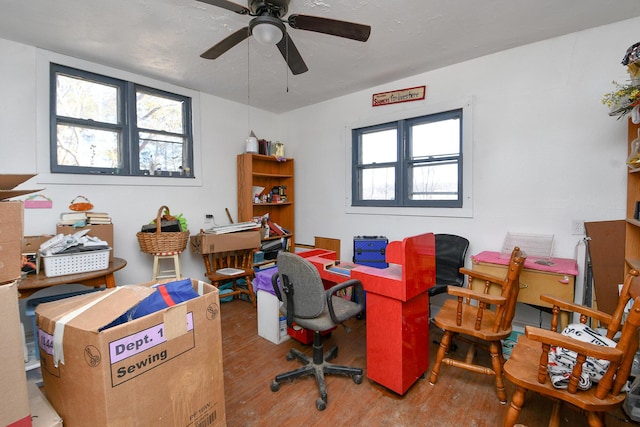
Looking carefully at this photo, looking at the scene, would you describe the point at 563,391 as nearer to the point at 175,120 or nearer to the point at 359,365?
the point at 359,365

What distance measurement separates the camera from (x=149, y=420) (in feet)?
3.37

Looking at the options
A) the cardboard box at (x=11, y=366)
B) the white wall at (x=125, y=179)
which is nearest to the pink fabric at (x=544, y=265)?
the cardboard box at (x=11, y=366)

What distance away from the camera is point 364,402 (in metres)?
1.85

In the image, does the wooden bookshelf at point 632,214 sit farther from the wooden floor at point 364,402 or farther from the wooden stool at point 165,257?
the wooden stool at point 165,257

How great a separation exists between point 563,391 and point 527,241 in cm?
171

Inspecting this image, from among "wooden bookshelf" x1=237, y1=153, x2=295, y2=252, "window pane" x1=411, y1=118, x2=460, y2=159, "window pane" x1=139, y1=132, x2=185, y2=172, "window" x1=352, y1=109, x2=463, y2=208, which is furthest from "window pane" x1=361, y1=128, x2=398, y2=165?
"window pane" x1=139, y1=132, x2=185, y2=172

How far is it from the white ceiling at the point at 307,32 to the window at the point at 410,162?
61cm

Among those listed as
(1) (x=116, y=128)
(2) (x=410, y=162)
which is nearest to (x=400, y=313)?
(2) (x=410, y=162)

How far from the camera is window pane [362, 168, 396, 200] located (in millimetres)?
3604

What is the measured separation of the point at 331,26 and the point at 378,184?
2150 mm

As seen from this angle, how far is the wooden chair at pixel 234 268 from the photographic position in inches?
135

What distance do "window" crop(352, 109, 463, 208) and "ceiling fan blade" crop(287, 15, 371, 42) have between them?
5.40ft

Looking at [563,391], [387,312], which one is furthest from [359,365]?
[563,391]

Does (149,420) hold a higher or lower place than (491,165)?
lower
